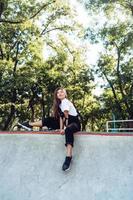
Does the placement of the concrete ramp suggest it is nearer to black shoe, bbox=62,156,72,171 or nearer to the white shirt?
black shoe, bbox=62,156,72,171

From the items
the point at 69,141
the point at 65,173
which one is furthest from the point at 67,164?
the point at 69,141

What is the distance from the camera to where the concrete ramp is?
5.43 m

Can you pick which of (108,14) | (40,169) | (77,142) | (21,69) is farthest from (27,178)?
(21,69)

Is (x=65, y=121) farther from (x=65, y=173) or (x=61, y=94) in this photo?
(x=65, y=173)

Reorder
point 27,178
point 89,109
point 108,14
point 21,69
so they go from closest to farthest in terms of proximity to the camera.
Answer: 1. point 27,178
2. point 108,14
3. point 21,69
4. point 89,109

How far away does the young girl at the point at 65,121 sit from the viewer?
588 centimetres

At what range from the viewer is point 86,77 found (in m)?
32.4

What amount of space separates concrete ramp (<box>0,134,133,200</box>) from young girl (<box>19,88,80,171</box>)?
146mm

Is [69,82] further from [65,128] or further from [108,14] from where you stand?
[65,128]

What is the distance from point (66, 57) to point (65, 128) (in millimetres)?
25319

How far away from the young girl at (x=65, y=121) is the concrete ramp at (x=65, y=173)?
0.15 metres

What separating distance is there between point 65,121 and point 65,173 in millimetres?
895

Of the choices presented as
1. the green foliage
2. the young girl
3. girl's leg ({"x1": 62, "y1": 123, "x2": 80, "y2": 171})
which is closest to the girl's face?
the young girl

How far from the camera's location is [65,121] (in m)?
6.32
